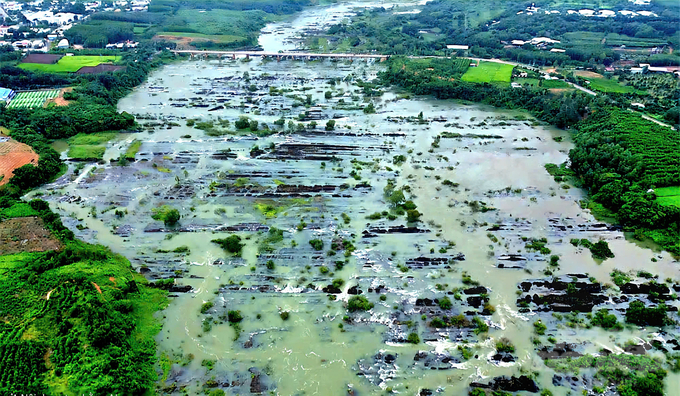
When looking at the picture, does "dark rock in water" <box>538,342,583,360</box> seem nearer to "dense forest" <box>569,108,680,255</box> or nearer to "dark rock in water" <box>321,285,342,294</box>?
"dark rock in water" <box>321,285,342,294</box>

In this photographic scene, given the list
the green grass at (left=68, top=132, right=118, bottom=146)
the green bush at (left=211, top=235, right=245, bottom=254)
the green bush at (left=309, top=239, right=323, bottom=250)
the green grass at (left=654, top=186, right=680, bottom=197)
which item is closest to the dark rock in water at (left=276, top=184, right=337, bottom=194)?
the green bush at (left=309, top=239, right=323, bottom=250)

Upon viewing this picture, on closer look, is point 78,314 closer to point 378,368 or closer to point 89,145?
point 378,368

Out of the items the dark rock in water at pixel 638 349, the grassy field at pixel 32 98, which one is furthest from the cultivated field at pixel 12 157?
the dark rock in water at pixel 638 349

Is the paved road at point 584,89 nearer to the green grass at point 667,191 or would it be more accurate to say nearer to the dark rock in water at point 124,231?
the green grass at point 667,191

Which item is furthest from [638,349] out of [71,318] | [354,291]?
[71,318]

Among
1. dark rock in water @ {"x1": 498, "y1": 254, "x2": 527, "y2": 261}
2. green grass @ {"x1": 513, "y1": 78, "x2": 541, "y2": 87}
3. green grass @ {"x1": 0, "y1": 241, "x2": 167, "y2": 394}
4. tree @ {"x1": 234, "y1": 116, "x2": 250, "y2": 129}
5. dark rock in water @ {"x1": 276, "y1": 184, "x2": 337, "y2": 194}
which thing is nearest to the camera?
green grass @ {"x1": 0, "y1": 241, "x2": 167, "y2": 394}

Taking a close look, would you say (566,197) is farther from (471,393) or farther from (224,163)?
(224,163)
